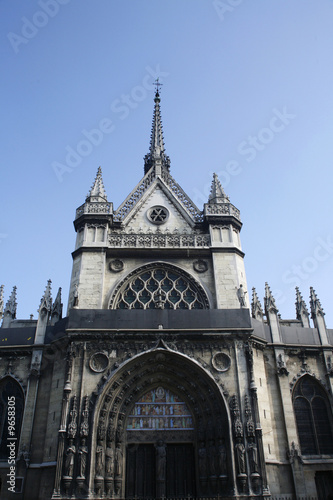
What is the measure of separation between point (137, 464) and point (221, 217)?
13.5 meters

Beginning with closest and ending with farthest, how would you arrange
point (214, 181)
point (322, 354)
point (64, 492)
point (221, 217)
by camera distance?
point (64, 492), point (322, 354), point (221, 217), point (214, 181)

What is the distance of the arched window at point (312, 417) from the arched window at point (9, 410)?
12.8 meters

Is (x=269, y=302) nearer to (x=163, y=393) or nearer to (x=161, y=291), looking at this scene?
(x=161, y=291)

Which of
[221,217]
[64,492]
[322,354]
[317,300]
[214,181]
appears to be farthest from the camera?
[214,181]

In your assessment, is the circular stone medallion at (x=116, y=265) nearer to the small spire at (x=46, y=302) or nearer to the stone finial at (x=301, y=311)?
the small spire at (x=46, y=302)

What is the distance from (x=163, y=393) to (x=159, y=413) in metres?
0.87

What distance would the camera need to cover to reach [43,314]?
2067cm

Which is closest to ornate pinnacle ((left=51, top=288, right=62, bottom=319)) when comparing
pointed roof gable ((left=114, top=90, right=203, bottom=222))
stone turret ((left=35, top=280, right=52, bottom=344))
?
stone turret ((left=35, top=280, right=52, bottom=344))

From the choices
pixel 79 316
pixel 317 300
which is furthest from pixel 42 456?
pixel 317 300

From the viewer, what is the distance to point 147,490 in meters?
16.5

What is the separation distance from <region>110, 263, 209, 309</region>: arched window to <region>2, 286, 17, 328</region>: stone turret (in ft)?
20.4

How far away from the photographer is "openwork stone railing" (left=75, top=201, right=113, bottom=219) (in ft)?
77.5

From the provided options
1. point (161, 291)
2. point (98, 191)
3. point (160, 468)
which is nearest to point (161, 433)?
point (160, 468)

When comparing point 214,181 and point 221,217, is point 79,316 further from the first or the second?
point 214,181
